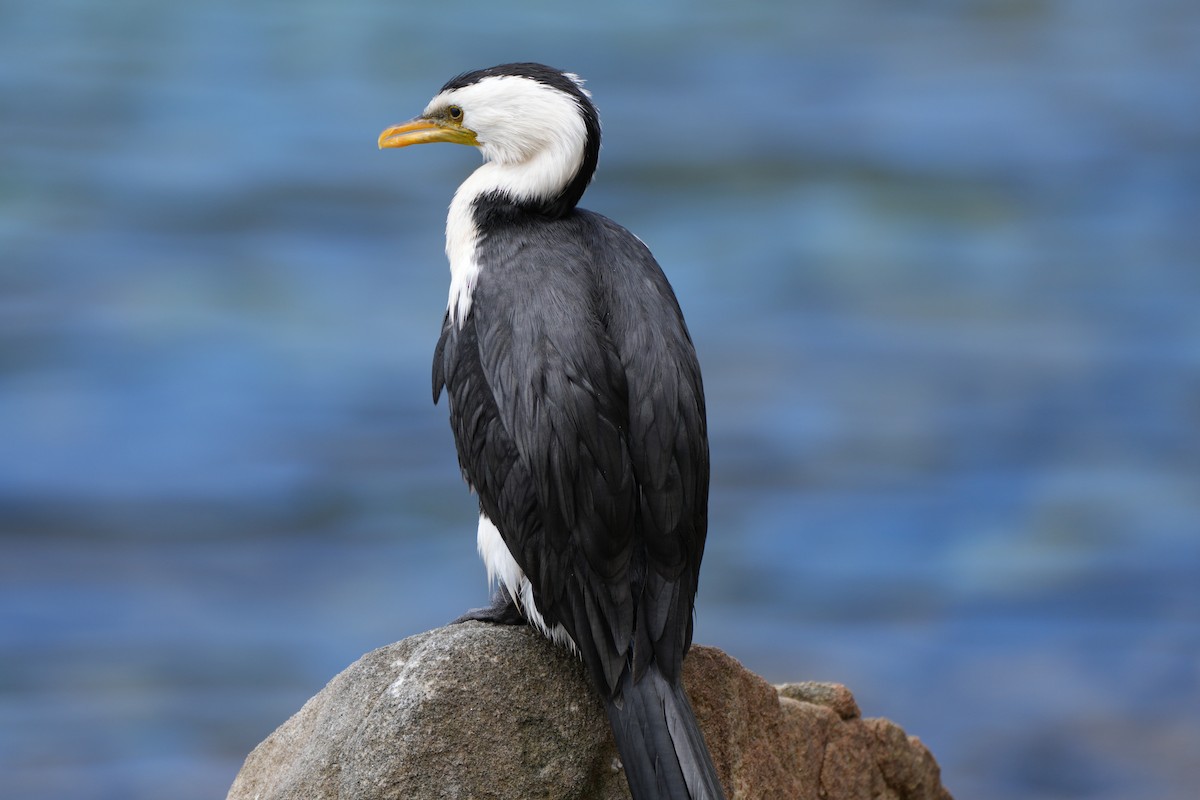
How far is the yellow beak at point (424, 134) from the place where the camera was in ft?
15.4

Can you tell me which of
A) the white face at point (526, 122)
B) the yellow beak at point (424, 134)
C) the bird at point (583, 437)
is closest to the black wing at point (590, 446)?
the bird at point (583, 437)

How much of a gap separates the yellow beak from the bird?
Answer: 225 millimetres

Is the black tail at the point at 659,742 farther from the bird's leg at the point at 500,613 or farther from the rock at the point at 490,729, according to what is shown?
the bird's leg at the point at 500,613

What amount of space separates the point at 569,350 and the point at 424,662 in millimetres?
954

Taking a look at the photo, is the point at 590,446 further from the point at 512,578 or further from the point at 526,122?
the point at 526,122

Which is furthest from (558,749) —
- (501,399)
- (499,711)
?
(501,399)

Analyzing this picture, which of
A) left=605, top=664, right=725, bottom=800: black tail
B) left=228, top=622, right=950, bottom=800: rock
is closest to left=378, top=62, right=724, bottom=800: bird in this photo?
left=605, top=664, right=725, bottom=800: black tail

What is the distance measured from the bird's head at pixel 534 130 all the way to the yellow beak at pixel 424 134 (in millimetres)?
63

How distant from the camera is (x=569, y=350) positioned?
4.14 meters

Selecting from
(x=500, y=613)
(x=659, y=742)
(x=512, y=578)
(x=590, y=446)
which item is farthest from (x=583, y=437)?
(x=659, y=742)

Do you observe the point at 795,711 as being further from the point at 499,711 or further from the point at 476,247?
the point at 476,247

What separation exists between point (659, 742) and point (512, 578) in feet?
2.26

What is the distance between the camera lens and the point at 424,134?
4770 mm

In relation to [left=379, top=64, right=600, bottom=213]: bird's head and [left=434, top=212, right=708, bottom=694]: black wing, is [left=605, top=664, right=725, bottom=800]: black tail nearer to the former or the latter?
[left=434, top=212, right=708, bottom=694]: black wing
